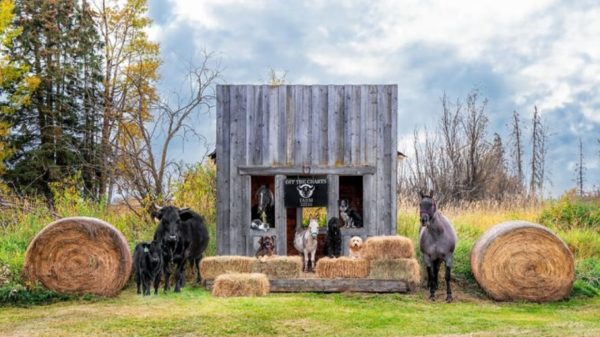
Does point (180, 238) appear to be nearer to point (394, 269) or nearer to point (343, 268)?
point (343, 268)

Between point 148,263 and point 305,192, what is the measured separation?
13.0ft

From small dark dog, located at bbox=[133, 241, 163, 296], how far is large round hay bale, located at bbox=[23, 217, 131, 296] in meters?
0.70

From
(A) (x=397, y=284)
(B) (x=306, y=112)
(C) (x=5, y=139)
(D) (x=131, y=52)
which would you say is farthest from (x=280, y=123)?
(C) (x=5, y=139)

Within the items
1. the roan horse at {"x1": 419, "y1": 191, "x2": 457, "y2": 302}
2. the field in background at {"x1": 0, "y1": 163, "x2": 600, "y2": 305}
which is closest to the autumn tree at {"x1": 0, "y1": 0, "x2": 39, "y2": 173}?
the field in background at {"x1": 0, "y1": 163, "x2": 600, "y2": 305}

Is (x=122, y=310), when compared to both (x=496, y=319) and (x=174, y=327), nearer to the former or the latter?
(x=174, y=327)

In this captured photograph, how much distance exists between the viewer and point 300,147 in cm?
1473

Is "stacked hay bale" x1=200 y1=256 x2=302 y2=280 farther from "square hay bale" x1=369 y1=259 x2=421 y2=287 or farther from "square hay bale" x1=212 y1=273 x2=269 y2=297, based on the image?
"square hay bale" x1=369 y1=259 x2=421 y2=287

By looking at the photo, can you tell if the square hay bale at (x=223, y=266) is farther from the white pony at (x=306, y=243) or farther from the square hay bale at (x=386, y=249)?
the square hay bale at (x=386, y=249)

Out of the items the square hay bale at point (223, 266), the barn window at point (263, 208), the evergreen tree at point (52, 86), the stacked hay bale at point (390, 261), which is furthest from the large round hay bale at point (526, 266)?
the evergreen tree at point (52, 86)

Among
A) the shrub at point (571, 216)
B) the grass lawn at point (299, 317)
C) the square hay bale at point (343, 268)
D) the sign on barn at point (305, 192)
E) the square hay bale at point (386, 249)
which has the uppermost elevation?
the sign on barn at point (305, 192)

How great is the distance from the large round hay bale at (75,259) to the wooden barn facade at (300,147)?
108 inches

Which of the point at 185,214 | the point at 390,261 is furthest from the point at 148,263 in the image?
the point at 390,261

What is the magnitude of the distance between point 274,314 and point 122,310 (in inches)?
89.4

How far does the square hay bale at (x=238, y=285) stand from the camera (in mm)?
11945
